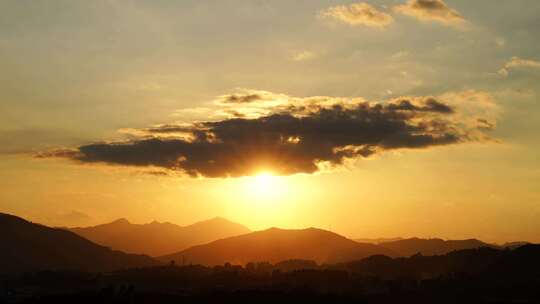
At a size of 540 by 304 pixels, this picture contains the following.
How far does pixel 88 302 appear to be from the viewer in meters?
158

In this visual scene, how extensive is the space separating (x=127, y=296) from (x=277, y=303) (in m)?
41.7

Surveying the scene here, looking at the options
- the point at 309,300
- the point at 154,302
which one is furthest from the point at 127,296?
the point at 309,300

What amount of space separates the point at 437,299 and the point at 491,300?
63.6 ft

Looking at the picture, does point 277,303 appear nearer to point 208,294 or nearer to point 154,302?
point 208,294

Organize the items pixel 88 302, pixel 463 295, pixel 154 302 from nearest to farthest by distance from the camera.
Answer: pixel 88 302 → pixel 154 302 → pixel 463 295

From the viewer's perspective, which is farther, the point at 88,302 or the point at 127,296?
the point at 127,296

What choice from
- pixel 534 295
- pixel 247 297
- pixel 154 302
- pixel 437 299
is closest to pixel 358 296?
pixel 437 299

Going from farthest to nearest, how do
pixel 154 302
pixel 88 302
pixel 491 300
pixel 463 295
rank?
1. pixel 463 295
2. pixel 491 300
3. pixel 154 302
4. pixel 88 302

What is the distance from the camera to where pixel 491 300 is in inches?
7096

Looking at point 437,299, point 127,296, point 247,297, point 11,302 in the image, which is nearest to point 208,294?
point 247,297

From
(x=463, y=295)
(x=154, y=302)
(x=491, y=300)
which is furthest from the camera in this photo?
(x=463, y=295)

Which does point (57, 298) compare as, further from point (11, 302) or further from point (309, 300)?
point (309, 300)

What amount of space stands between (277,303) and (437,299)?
176 ft

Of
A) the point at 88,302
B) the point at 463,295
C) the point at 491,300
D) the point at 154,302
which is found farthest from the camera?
the point at 463,295
